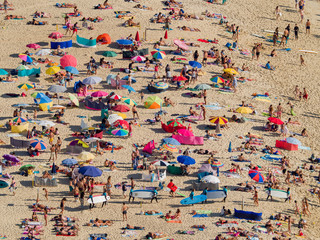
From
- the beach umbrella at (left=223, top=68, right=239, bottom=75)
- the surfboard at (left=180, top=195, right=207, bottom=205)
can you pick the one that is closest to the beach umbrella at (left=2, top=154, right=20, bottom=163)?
the surfboard at (left=180, top=195, right=207, bottom=205)

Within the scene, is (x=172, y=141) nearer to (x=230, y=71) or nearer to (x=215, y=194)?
(x=215, y=194)

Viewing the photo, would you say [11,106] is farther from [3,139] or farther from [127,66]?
[127,66]

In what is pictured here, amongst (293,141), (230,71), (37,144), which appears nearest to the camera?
(37,144)

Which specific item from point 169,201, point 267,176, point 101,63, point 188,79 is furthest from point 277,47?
point 169,201

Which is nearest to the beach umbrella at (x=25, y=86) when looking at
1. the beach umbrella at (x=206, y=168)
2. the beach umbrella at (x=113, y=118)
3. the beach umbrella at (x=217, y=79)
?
the beach umbrella at (x=113, y=118)

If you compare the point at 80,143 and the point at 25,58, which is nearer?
the point at 80,143

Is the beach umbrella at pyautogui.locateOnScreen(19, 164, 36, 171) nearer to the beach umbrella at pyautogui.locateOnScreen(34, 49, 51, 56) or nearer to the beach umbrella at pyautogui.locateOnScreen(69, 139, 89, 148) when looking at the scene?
the beach umbrella at pyautogui.locateOnScreen(69, 139, 89, 148)

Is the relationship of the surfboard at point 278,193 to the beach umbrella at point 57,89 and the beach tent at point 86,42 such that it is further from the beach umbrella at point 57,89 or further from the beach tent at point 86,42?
the beach tent at point 86,42

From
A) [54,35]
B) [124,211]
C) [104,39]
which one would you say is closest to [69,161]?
[124,211]
